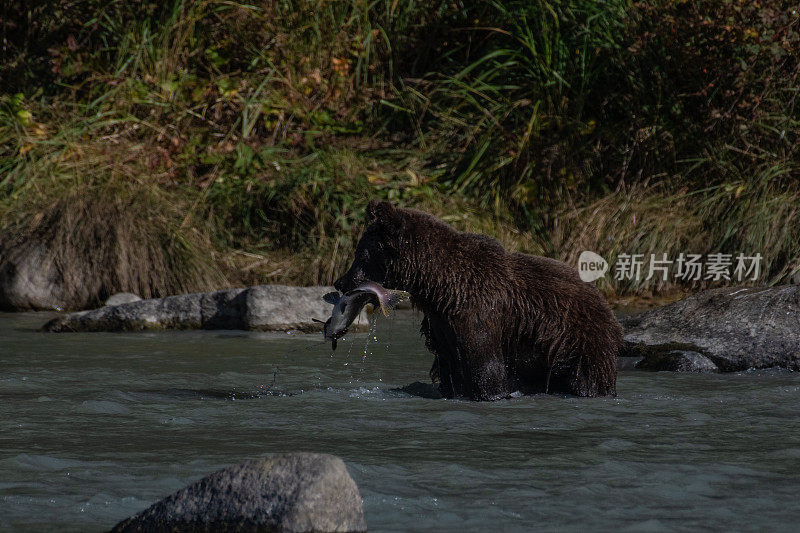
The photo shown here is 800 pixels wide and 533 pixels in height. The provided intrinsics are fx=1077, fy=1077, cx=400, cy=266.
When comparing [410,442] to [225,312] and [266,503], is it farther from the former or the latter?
[225,312]

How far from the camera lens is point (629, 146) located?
45.0 feet

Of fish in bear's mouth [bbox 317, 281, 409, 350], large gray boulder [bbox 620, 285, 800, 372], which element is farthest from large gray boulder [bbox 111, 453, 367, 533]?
large gray boulder [bbox 620, 285, 800, 372]

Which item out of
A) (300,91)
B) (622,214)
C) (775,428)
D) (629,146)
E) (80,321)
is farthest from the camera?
(300,91)

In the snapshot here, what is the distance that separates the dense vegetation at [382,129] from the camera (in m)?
12.4

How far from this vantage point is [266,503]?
3.66 metres

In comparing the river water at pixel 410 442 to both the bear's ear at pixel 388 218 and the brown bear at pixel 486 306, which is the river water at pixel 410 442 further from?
the bear's ear at pixel 388 218

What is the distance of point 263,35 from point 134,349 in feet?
24.6

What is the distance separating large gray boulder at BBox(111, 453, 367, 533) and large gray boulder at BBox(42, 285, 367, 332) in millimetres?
6559

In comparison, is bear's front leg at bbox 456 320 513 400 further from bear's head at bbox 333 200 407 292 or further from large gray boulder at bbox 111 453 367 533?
large gray boulder at bbox 111 453 367 533

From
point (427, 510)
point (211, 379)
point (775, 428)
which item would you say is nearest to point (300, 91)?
point (211, 379)

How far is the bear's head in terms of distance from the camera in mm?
6398

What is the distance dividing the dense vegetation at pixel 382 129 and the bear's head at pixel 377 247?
5660 millimetres

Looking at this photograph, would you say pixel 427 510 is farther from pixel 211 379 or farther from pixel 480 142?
pixel 480 142

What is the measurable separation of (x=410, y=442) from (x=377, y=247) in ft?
4.98
